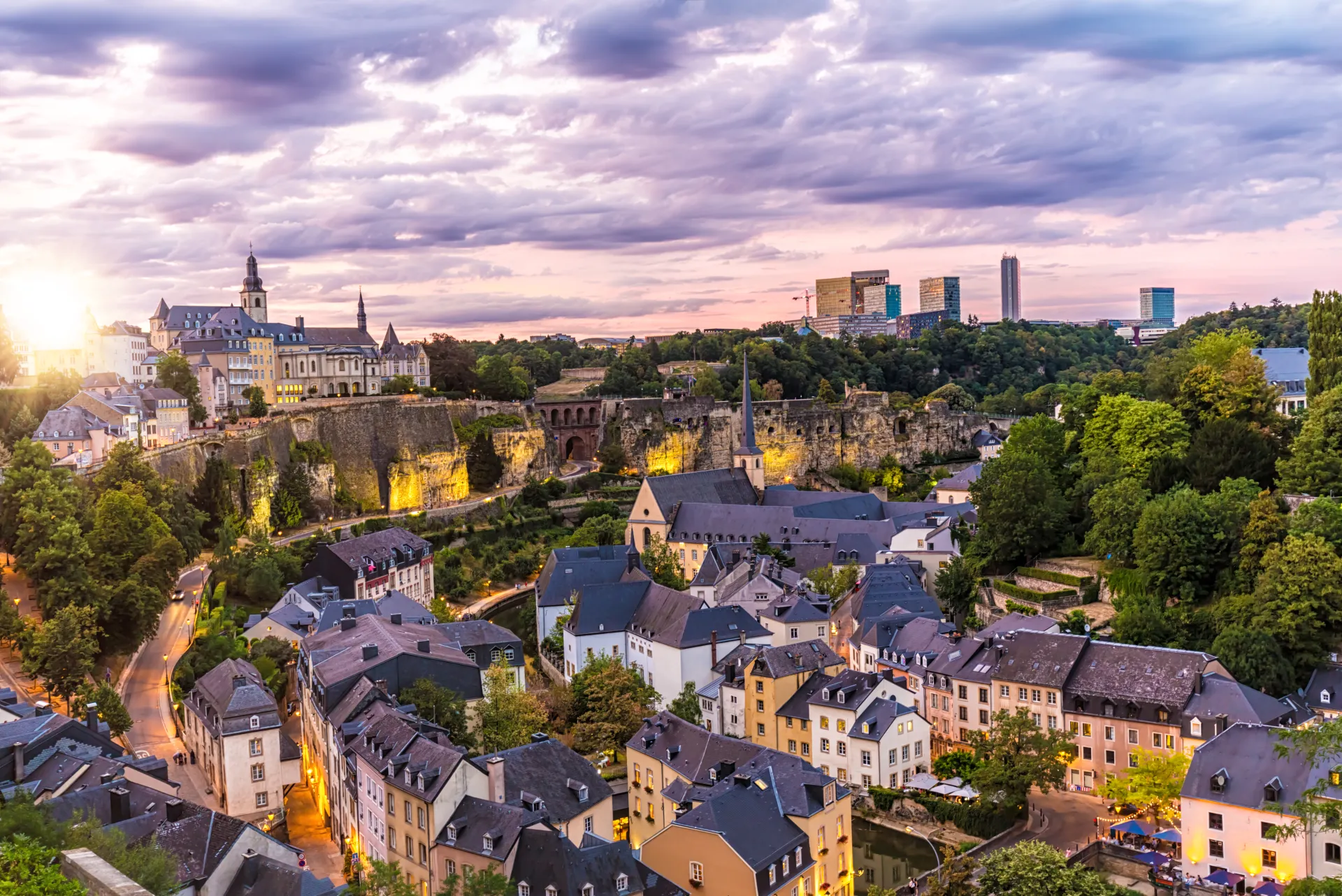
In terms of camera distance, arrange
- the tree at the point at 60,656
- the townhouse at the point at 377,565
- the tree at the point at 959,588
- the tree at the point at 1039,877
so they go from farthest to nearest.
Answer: the townhouse at the point at 377,565
the tree at the point at 959,588
the tree at the point at 60,656
the tree at the point at 1039,877

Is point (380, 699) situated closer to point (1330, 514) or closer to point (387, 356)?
point (1330, 514)

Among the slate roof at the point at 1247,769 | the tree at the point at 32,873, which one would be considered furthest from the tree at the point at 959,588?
the tree at the point at 32,873

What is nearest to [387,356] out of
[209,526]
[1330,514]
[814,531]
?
[209,526]

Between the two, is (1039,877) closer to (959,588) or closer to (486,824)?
(486,824)

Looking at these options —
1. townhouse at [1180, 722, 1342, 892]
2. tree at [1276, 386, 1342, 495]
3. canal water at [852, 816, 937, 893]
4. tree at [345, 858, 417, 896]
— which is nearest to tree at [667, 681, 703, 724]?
canal water at [852, 816, 937, 893]

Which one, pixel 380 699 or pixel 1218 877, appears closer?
pixel 1218 877

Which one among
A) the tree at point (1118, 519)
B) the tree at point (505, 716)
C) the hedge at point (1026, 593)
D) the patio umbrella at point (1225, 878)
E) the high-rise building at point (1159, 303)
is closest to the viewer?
the patio umbrella at point (1225, 878)

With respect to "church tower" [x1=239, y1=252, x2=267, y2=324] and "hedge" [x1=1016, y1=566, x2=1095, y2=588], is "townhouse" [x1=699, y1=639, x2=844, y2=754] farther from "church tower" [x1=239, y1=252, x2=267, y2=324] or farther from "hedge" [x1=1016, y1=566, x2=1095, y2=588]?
"church tower" [x1=239, y1=252, x2=267, y2=324]

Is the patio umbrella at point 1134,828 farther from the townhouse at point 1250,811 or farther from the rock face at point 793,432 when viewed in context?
the rock face at point 793,432
